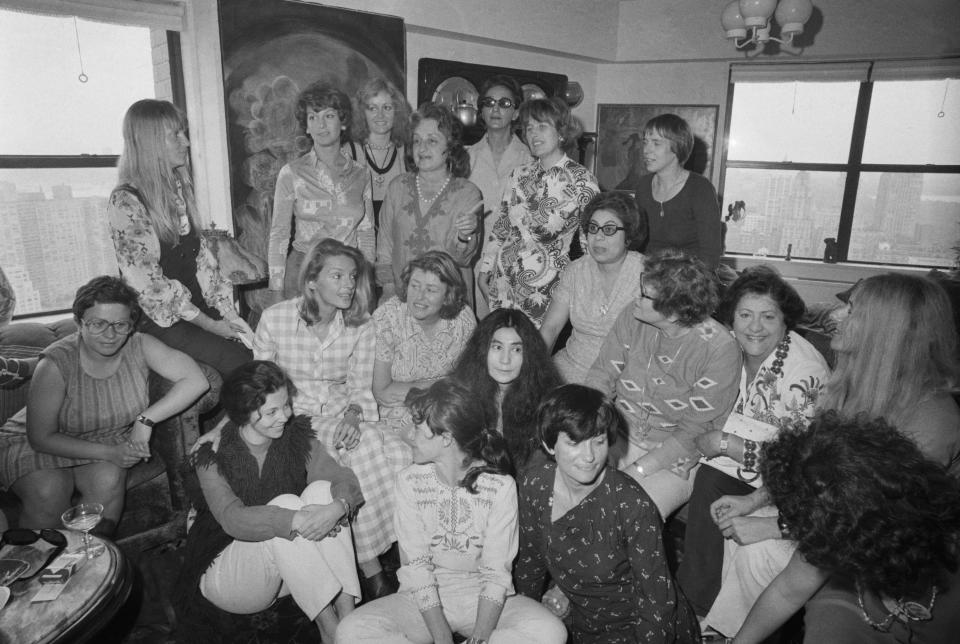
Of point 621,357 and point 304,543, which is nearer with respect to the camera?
point 304,543

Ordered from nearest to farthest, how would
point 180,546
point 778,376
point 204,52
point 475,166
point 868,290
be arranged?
point 868,290
point 778,376
point 180,546
point 204,52
point 475,166

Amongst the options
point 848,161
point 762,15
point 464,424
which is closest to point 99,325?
point 464,424

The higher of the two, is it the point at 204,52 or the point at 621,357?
the point at 204,52

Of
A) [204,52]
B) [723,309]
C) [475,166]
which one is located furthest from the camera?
[475,166]

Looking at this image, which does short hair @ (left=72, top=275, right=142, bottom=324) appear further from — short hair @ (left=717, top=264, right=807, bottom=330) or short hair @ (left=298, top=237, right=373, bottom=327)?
short hair @ (left=717, top=264, right=807, bottom=330)

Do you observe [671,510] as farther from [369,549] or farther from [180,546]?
[180,546]

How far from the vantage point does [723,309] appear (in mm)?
2732

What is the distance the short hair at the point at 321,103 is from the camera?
355 cm

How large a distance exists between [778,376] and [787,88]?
202 inches

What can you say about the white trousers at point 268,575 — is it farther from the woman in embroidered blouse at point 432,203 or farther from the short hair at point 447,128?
the short hair at point 447,128

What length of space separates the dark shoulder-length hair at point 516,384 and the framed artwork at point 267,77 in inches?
73.0

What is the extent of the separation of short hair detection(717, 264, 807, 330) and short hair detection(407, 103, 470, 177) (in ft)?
5.90

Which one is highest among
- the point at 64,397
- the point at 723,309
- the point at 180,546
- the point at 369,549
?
the point at 723,309

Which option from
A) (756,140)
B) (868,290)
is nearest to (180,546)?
(868,290)
